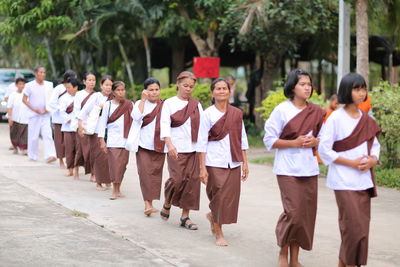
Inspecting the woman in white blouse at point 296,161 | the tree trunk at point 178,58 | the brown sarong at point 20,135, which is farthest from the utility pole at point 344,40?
the tree trunk at point 178,58

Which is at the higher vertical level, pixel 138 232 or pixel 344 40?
pixel 344 40

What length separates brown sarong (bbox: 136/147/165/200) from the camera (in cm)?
892

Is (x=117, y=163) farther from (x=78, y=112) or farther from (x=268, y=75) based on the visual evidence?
(x=268, y=75)

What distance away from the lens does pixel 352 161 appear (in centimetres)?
573

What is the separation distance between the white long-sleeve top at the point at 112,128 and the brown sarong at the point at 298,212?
4357 mm

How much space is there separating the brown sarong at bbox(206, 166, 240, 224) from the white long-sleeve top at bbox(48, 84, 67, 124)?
21.5 feet

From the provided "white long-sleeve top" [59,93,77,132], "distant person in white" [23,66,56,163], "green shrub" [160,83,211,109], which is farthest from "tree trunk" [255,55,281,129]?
"white long-sleeve top" [59,93,77,132]

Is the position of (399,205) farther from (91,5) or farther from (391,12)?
(91,5)

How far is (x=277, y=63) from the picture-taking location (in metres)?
19.7

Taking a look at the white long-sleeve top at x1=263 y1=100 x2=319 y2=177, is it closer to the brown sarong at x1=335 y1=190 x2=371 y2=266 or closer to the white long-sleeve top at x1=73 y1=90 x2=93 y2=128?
the brown sarong at x1=335 y1=190 x2=371 y2=266

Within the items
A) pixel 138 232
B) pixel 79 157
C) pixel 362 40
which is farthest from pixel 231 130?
pixel 362 40

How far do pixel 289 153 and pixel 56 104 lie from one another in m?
8.06

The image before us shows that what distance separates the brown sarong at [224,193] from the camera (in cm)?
732

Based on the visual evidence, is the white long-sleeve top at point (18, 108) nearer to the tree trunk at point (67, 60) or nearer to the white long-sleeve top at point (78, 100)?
the white long-sleeve top at point (78, 100)
